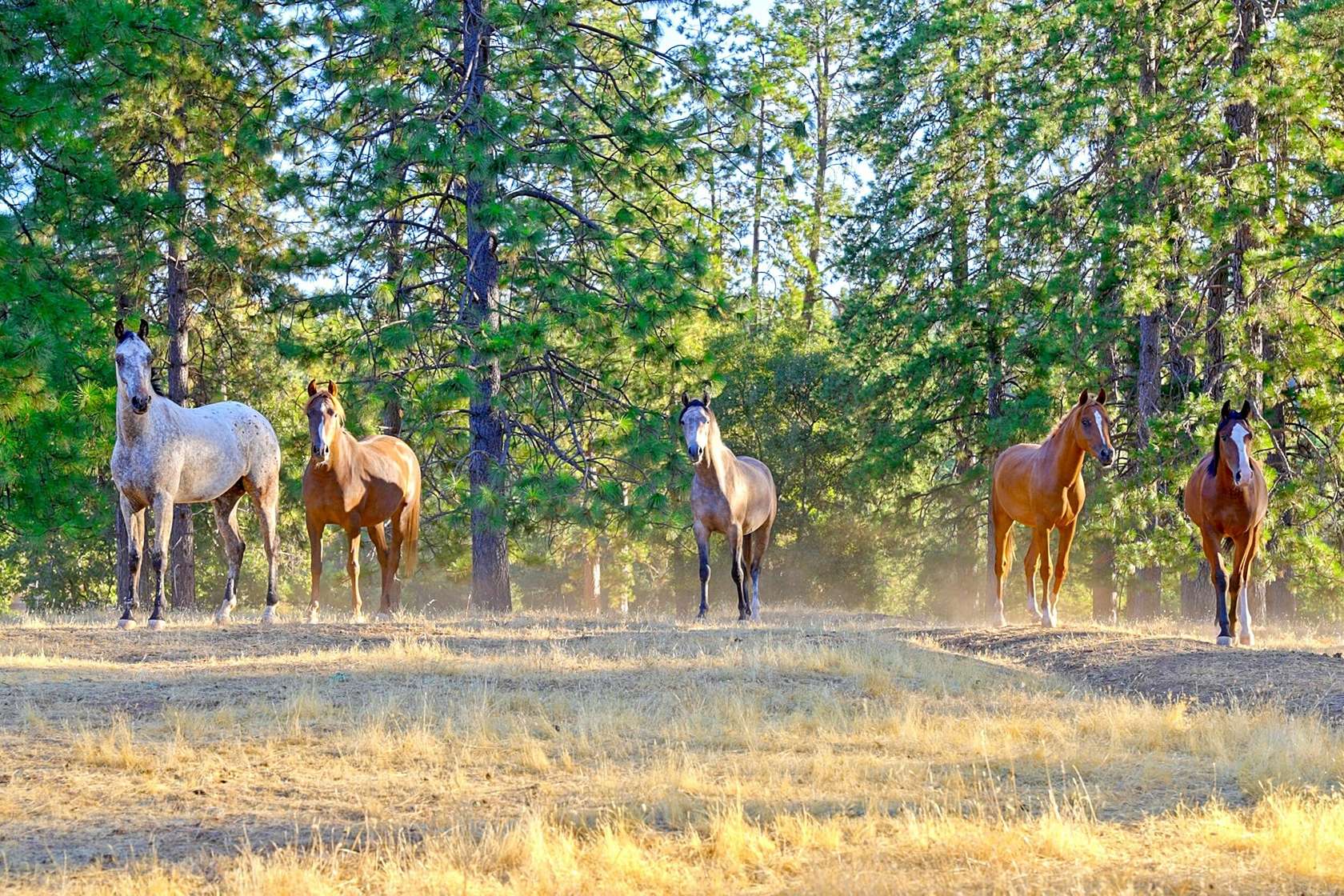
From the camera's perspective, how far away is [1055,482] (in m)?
16.5

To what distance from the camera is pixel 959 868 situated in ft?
18.6

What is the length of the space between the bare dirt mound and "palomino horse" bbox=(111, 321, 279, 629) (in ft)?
27.1

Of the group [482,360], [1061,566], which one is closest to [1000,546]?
[1061,566]

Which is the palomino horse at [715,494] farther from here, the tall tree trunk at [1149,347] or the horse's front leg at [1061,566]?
A: the tall tree trunk at [1149,347]

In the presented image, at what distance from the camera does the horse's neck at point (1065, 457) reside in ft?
53.3

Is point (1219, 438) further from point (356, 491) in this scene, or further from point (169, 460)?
point (169, 460)

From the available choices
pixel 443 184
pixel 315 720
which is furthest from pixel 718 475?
pixel 315 720

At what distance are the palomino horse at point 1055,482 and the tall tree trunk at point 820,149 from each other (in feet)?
56.1

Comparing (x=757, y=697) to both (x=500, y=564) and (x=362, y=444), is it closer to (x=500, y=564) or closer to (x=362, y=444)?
(x=362, y=444)

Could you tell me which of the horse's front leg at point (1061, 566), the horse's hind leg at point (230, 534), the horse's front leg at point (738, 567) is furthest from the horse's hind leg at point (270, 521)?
the horse's front leg at point (1061, 566)

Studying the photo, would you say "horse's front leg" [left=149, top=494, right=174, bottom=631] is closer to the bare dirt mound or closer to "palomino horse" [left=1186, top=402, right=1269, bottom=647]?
the bare dirt mound

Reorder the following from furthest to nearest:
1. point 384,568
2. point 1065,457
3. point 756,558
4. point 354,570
A: point 756,558 → point 384,568 → point 354,570 → point 1065,457

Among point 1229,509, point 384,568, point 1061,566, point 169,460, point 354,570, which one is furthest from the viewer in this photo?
point 384,568

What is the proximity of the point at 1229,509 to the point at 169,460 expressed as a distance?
37.0 feet
